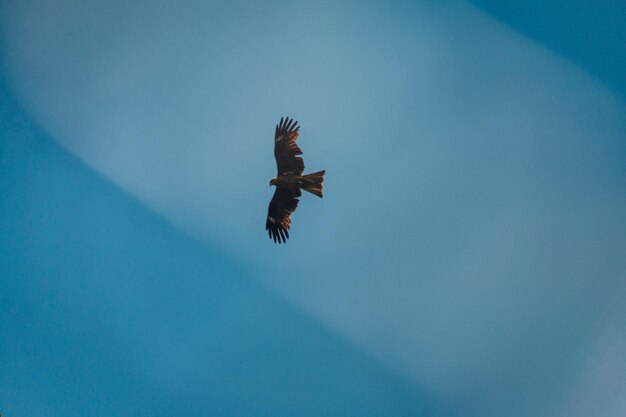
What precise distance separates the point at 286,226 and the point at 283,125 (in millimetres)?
3554

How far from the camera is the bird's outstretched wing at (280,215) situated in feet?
73.4

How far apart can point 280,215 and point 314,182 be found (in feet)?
6.36

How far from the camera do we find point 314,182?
21453 mm

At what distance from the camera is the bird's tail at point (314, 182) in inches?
840

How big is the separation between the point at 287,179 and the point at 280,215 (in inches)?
59.1

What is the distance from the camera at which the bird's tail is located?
21344mm

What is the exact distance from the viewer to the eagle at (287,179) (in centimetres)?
2131

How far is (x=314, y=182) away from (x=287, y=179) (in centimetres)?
94

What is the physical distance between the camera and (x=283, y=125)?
70.1ft

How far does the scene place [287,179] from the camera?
21.7m

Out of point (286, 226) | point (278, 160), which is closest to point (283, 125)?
point (278, 160)

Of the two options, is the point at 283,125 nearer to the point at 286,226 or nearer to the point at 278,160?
the point at 278,160

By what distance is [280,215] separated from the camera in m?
22.5

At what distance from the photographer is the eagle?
21312mm
